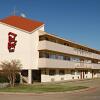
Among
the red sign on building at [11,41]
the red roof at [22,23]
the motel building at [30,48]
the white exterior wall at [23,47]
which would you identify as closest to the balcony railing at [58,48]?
the motel building at [30,48]

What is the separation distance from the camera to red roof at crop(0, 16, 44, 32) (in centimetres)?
4316

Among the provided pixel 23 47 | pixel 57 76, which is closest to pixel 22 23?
pixel 23 47

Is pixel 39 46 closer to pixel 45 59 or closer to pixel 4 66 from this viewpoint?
pixel 45 59

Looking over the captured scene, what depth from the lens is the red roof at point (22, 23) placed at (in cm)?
4316

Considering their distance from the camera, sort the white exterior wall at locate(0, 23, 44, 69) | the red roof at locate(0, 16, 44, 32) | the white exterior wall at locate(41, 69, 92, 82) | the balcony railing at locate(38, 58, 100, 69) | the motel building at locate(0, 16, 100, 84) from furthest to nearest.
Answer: the white exterior wall at locate(41, 69, 92, 82) < the red roof at locate(0, 16, 44, 32) < the balcony railing at locate(38, 58, 100, 69) < the motel building at locate(0, 16, 100, 84) < the white exterior wall at locate(0, 23, 44, 69)

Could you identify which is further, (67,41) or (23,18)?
(67,41)

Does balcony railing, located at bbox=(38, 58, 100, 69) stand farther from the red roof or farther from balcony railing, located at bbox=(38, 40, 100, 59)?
the red roof

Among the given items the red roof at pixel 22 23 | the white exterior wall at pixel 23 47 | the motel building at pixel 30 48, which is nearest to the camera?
the white exterior wall at pixel 23 47

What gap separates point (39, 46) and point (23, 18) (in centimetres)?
776

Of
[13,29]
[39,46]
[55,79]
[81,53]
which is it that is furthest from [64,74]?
[13,29]

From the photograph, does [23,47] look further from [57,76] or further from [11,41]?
[57,76]

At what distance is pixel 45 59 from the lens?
1671 inches

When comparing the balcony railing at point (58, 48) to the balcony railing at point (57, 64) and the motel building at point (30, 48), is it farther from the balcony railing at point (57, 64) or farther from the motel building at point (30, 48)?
the balcony railing at point (57, 64)

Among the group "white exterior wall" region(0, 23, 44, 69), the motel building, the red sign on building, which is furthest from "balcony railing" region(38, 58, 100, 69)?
the red sign on building
